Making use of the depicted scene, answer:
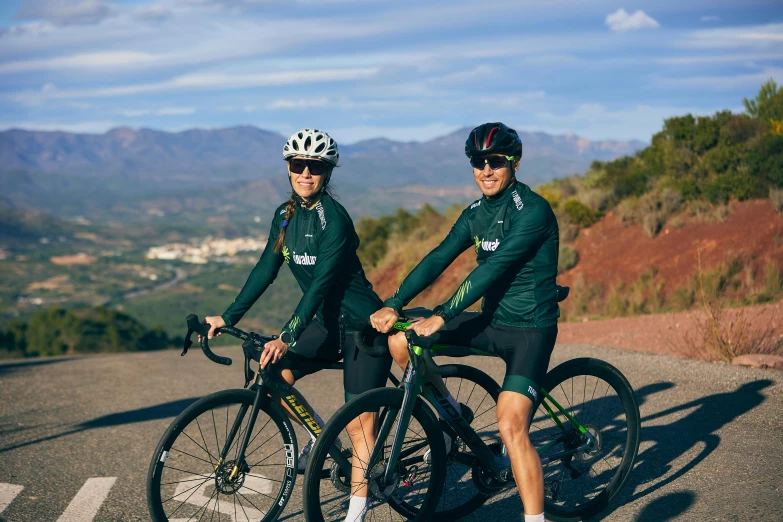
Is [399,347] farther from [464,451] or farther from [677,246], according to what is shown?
[677,246]

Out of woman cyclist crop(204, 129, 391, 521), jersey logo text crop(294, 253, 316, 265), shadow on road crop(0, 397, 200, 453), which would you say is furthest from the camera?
shadow on road crop(0, 397, 200, 453)

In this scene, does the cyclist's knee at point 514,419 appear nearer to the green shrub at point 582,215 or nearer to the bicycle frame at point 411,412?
the bicycle frame at point 411,412

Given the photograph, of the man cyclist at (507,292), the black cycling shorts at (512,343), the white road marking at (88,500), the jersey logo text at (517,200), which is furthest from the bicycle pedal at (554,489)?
the white road marking at (88,500)

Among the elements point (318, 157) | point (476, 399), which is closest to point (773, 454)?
point (476, 399)

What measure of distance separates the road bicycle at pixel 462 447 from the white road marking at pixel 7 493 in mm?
2041

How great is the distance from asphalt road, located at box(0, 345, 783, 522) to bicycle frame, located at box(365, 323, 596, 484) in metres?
0.53

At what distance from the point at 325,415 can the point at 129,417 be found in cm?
206

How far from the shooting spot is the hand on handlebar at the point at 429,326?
3836mm

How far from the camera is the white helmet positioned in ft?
14.3

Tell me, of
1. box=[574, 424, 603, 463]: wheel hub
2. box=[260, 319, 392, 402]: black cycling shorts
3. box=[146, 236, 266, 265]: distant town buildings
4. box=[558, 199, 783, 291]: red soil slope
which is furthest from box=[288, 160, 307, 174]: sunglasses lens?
box=[146, 236, 266, 265]: distant town buildings

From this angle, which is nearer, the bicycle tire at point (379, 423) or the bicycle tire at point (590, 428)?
the bicycle tire at point (379, 423)

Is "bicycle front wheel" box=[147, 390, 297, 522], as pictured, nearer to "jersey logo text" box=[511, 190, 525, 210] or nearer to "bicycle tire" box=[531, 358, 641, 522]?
"bicycle tire" box=[531, 358, 641, 522]

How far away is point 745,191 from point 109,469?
17.0m

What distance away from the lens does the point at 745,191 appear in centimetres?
1881
